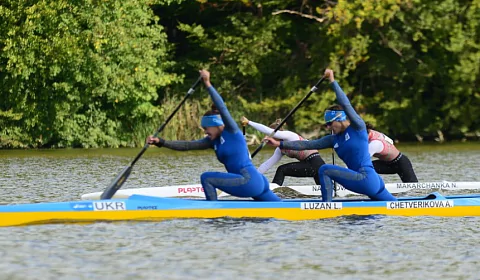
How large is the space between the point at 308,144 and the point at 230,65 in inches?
1224

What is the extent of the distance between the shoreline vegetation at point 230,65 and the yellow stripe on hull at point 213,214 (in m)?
25.9

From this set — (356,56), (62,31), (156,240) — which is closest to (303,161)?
(156,240)

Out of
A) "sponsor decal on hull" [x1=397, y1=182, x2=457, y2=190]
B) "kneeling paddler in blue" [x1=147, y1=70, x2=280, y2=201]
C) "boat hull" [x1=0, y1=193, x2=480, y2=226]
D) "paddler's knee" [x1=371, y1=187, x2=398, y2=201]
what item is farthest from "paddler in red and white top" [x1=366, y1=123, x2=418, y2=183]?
"kneeling paddler in blue" [x1=147, y1=70, x2=280, y2=201]

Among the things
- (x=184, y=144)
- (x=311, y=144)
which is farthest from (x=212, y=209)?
(x=311, y=144)

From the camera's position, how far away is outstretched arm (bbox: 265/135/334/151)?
1761cm

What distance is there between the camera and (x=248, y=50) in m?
48.2

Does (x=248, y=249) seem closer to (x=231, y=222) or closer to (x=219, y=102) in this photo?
(x=231, y=222)

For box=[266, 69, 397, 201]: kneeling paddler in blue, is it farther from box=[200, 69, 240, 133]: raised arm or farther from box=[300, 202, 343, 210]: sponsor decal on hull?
box=[200, 69, 240, 133]: raised arm

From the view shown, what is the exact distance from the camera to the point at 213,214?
16641 mm

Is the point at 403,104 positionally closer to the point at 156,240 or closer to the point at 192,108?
the point at 192,108

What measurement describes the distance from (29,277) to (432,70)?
123ft

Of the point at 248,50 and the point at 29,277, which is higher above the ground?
the point at 248,50

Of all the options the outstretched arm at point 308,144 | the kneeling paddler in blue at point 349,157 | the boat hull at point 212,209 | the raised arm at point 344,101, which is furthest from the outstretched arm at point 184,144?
the raised arm at point 344,101

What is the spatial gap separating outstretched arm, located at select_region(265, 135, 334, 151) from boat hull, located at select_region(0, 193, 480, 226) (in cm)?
88
